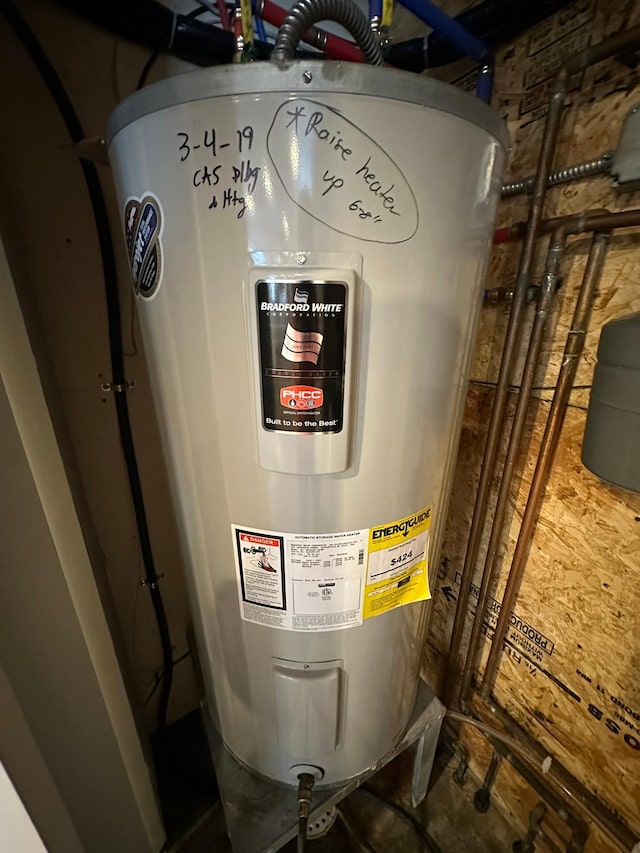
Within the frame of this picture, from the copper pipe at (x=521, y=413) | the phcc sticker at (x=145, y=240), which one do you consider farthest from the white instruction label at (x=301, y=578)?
the copper pipe at (x=521, y=413)

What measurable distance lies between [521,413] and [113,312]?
32.0 inches

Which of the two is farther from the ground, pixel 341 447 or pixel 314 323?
pixel 314 323

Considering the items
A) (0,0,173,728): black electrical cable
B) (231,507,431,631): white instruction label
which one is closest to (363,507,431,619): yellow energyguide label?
(231,507,431,631): white instruction label

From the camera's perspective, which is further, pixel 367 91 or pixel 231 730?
pixel 231 730

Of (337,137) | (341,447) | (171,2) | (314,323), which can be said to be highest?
(171,2)

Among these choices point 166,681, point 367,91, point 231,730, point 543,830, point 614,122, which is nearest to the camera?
point 367,91

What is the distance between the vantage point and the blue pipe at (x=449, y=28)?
23.8 inches

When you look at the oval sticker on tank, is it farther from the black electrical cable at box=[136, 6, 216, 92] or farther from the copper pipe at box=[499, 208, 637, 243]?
the black electrical cable at box=[136, 6, 216, 92]

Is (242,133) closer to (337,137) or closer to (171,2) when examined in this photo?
(337,137)

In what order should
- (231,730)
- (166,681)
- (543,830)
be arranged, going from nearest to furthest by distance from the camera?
(231,730) < (543,830) < (166,681)

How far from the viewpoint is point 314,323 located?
1.34ft

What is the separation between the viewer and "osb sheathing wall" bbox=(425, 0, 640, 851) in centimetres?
66

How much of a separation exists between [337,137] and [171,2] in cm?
69

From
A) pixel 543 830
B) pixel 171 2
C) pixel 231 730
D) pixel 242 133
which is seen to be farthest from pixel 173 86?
pixel 543 830
